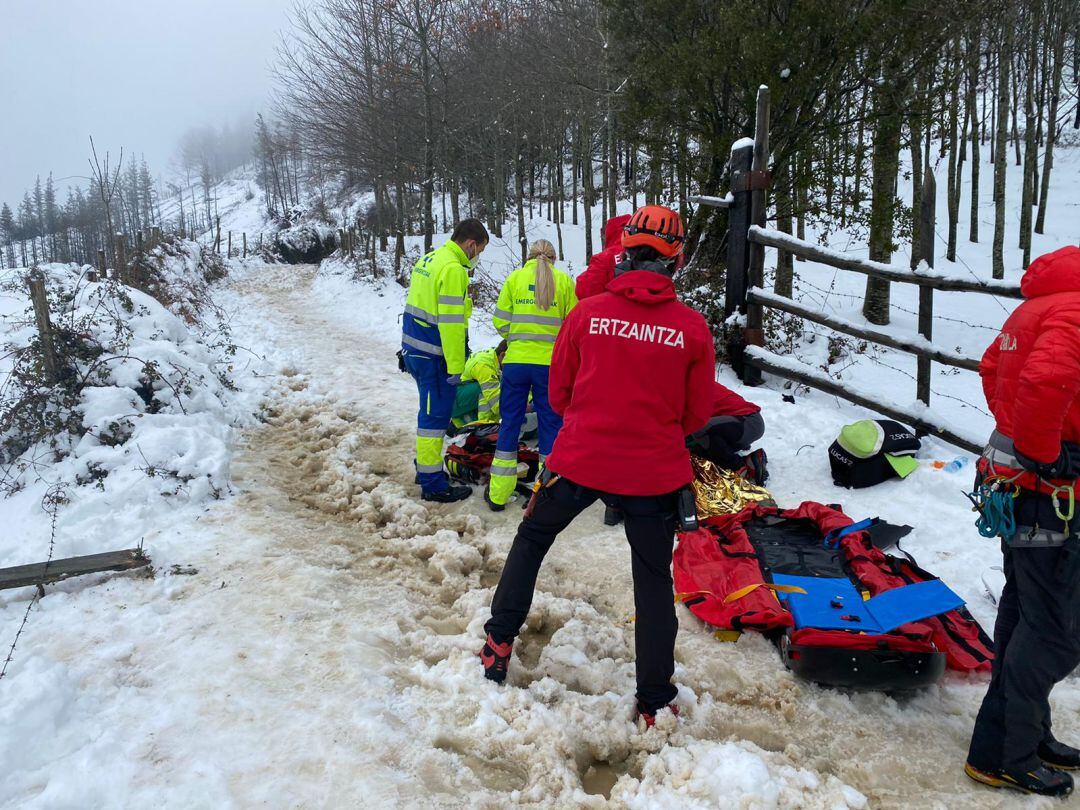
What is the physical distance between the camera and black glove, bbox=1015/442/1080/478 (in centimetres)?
212

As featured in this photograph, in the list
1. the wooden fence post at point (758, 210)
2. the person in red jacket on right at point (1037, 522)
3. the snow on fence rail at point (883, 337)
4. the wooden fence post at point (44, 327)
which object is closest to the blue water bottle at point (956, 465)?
the snow on fence rail at point (883, 337)

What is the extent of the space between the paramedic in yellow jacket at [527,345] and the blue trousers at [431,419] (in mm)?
441

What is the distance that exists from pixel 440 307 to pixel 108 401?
9.78ft

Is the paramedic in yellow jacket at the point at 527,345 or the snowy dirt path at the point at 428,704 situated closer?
the snowy dirt path at the point at 428,704

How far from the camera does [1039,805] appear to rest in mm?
2275

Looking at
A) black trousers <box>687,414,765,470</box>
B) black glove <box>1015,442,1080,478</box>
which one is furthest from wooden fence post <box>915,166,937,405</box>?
black glove <box>1015,442,1080,478</box>

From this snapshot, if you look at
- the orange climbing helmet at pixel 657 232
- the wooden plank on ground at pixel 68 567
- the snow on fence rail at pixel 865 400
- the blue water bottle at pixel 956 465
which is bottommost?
the blue water bottle at pixel 956 465

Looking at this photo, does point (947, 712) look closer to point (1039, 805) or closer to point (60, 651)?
point (1039, 805)

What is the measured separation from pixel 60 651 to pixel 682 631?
2944mm

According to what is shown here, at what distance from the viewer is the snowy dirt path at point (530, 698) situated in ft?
7.66

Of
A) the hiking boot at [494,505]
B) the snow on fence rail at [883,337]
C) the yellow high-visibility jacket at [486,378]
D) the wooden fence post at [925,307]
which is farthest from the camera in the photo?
the yellow high-visibility jacket at [486,378]

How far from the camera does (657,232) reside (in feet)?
8.75

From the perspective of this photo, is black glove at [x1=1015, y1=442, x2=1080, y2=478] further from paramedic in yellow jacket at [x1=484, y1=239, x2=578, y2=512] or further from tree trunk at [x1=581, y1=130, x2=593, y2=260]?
tree trunk at [x1=581, y1=130, x2=593, y2=260]

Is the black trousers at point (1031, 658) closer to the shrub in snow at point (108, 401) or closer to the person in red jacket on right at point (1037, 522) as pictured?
the person in red jacket on right at point (1037, 522)
